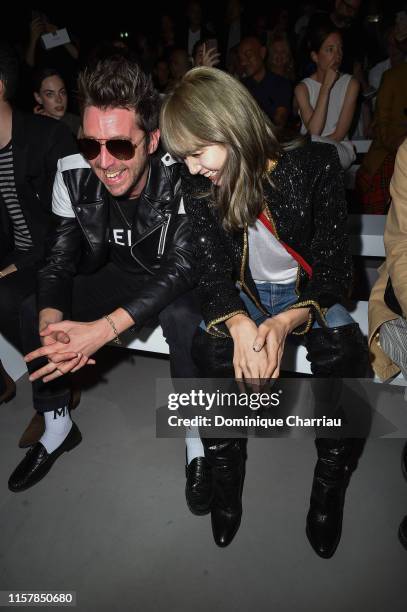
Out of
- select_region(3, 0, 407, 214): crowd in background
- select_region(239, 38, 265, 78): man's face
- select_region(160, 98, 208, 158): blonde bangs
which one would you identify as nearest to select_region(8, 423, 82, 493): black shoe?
select_region(160, 98, 208, 158): blonde bangs

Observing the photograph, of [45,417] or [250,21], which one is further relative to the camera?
[250,21]

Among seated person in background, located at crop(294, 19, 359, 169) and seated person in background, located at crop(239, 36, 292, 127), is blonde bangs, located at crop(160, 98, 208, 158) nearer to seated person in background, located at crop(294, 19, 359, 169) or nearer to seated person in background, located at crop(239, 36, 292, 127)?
seated person in background, located at crop(294, 19, 359, 169)

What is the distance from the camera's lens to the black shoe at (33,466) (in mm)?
1815

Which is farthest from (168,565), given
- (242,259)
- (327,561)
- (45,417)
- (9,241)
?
(9,241)

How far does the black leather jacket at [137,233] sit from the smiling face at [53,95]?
1.57 m

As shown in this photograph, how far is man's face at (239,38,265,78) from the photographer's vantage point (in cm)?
399

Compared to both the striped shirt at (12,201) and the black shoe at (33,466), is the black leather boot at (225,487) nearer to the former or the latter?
the black shoe at (33,466)

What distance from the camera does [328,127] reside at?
3.36 meters

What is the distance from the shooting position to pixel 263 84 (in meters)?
4.02

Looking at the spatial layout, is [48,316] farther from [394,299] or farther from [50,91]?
[50,91]

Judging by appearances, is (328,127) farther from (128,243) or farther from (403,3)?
(403,3)

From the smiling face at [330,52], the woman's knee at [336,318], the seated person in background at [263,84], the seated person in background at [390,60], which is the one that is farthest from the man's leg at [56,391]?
the seated person in background at [390,60]

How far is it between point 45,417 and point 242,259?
1060 mm

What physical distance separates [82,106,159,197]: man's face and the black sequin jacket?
25 centimetres
